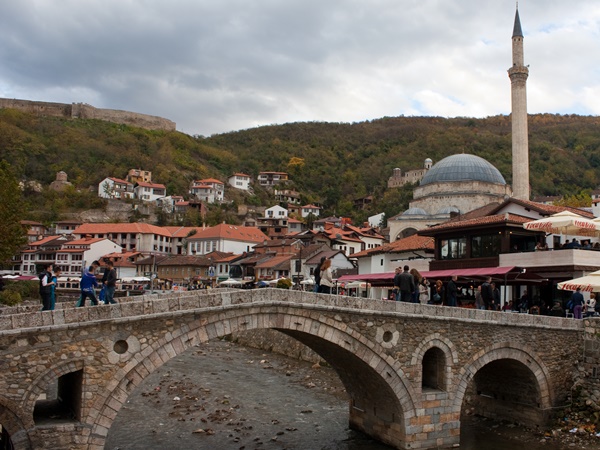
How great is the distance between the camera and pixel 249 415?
1822 centimetres

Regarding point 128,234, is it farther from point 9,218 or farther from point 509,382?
point 509,382

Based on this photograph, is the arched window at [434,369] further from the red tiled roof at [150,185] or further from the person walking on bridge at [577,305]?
the red tiled roof at [150,185]

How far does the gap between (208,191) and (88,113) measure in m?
52.2

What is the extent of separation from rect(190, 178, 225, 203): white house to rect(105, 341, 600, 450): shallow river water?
231 feet

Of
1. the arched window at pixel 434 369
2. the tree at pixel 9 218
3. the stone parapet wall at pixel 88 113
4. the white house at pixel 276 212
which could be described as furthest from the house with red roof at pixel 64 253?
the stone parapet wall at pixel 88 113

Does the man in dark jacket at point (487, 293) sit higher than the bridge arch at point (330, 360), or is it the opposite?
the man in dark jacket at point (487, 293)

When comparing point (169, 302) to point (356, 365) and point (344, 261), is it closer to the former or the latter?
point (356, 365)

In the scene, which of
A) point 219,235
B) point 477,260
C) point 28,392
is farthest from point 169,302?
point 219,235

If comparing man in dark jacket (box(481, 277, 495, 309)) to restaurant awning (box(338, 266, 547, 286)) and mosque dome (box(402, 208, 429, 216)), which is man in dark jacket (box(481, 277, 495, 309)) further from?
mosque dome (box(402, 208, 429, 216))

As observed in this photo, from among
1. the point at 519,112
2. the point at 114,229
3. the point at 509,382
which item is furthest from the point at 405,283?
the point at 114,229

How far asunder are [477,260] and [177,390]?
1332cm

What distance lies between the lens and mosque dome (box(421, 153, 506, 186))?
5497cm

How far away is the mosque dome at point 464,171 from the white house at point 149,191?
159 feet

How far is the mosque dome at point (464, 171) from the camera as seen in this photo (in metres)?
55.0
